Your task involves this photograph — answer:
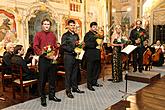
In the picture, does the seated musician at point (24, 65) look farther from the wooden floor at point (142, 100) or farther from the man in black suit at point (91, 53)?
the man in black suit at point (91, 53)

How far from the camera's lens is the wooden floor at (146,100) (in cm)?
379

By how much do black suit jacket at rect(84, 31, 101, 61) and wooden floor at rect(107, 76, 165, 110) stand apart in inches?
49.4

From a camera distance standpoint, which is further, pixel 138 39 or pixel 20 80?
pixel 138 39

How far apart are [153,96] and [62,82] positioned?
8.72 feet

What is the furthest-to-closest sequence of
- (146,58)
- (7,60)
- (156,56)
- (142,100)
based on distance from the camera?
(156,56) < (146,58) < (7,60) < (142,100)

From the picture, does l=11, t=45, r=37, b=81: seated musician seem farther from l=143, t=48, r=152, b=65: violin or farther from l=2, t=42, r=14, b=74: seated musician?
l=143, t=48, r=152, b=65: violin

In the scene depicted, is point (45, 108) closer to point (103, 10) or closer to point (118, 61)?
point (118, 61)

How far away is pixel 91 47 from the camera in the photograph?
15.9ft

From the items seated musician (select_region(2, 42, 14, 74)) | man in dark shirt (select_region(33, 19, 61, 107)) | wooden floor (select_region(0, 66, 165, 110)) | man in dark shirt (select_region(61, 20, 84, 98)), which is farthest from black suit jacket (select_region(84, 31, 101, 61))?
seated musician (select_region(2, 42, 14, 74))

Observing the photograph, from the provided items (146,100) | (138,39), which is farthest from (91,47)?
(138,39)

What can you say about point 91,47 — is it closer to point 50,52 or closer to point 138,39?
point 50,52

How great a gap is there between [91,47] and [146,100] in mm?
1707

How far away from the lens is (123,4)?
12.6 meters

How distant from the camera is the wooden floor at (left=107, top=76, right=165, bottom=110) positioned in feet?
12.4
